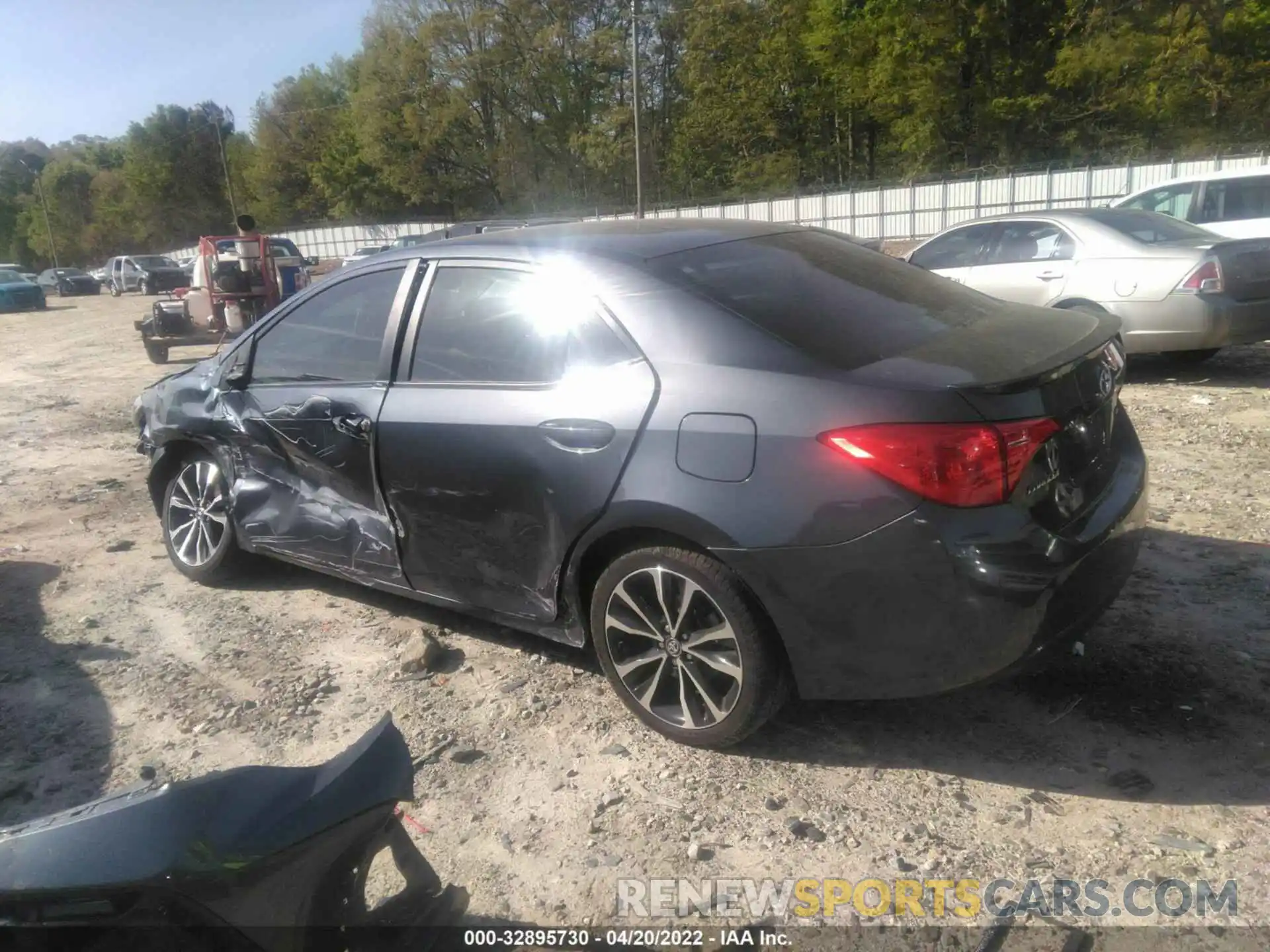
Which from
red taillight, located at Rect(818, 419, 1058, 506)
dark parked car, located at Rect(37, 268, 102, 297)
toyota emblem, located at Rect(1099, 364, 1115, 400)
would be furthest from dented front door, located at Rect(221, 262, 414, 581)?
dark parked car, located at Rect(37, 268, 102, 297)

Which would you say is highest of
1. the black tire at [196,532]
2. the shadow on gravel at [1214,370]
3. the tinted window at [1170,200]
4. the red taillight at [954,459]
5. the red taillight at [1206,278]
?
the tinted window at [1170,200]

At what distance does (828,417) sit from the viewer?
270 cm

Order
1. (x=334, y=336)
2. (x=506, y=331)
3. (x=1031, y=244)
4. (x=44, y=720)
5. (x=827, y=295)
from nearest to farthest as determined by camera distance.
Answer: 1. (x=827, y=295)
2. (x=506, y=331)
3. (x=44, y=720)
4. (x=334, y=336)
5. (x=1031, y=244)

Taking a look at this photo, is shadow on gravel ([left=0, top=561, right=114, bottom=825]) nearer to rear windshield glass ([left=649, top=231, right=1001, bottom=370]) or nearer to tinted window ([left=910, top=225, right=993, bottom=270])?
rear windshield glass ([left=649, top=231, right=1001, bottom=370])

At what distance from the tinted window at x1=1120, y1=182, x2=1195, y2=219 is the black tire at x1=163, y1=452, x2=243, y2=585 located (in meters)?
9.93

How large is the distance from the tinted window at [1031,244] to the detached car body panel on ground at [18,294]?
3097 centimetres

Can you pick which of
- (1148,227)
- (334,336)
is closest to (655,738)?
(334,336)

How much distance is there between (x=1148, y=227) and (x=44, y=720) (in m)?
8.41

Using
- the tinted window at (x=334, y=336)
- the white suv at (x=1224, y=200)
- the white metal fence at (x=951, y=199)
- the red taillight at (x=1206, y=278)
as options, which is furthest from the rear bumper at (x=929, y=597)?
the white metal fence at (x=951, y=199)

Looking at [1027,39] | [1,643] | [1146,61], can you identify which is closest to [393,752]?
[1,643]

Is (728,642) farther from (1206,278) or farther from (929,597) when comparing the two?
(1206,278)

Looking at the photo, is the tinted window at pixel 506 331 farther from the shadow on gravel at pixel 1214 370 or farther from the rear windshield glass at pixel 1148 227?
the shadow on gravel at pixel 1214 370

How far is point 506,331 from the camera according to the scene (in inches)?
137

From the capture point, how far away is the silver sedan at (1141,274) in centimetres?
745
